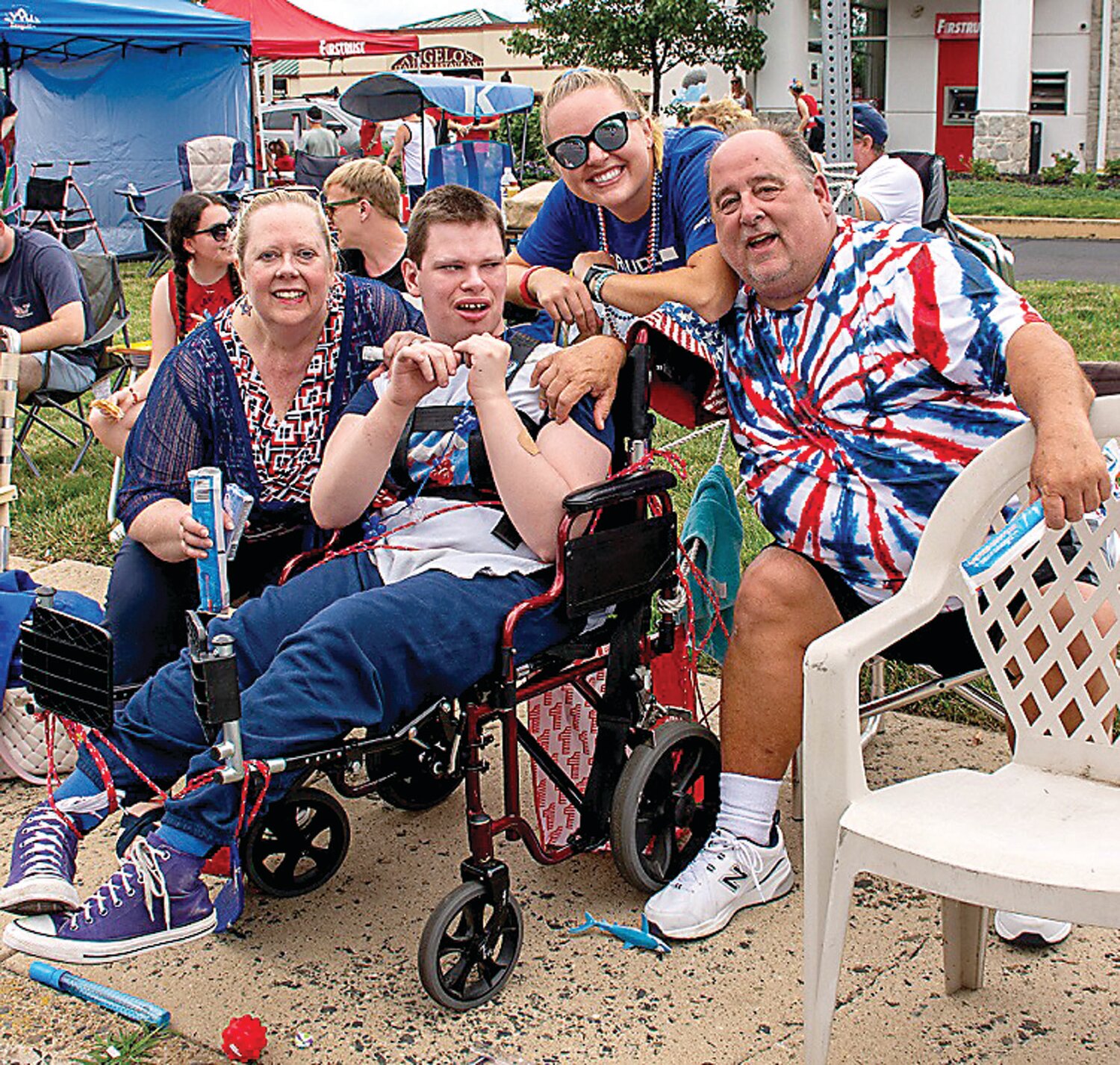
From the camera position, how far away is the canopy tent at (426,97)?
52.1 ft

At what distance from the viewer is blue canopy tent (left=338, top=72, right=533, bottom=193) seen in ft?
37.6

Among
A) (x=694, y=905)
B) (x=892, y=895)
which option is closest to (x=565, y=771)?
(x=694, y=905)

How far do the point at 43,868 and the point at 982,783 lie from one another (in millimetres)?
1723

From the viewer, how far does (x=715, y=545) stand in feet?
11.6

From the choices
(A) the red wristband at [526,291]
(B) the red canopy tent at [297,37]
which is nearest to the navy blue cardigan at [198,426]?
(A) the red wristband at [526,291]

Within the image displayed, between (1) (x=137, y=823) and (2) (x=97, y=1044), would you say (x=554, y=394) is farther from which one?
(2) (x=97, y=1044)

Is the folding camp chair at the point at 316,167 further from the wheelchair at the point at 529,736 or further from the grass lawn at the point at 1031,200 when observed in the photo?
the wheelchair at the point at 529,736

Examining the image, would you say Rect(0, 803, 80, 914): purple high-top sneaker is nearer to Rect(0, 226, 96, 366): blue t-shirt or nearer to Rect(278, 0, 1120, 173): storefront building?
Rect(0, 226, 96, 366): blue t-shirt

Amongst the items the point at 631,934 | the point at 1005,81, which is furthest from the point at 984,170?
the point at 631,934

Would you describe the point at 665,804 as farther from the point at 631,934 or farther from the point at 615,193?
the point at 615,193

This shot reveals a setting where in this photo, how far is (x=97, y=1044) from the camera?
2.67m

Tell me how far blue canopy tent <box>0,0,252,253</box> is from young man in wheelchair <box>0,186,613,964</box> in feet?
45.0

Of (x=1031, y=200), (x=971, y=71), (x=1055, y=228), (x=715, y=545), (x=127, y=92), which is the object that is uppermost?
(x=971, y=71)

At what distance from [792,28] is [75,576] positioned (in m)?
26.2
